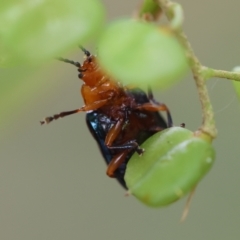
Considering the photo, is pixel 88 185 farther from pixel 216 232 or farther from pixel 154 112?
pixel 154 112

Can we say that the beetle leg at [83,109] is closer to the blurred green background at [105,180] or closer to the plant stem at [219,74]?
the plant stem at [219,74]

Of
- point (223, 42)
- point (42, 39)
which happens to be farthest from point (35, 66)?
point (223, 42)

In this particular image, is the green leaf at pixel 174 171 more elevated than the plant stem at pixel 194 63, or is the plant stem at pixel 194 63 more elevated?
the plant stem at pixel 194 63

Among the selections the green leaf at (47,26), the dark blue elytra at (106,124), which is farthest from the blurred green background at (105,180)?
the green leaf at (47,26)

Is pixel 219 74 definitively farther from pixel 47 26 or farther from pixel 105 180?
pixel 105 180

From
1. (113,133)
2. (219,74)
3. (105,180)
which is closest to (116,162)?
A: (113,133)

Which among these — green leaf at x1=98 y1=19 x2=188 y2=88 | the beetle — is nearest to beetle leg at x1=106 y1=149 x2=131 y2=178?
the beetle
